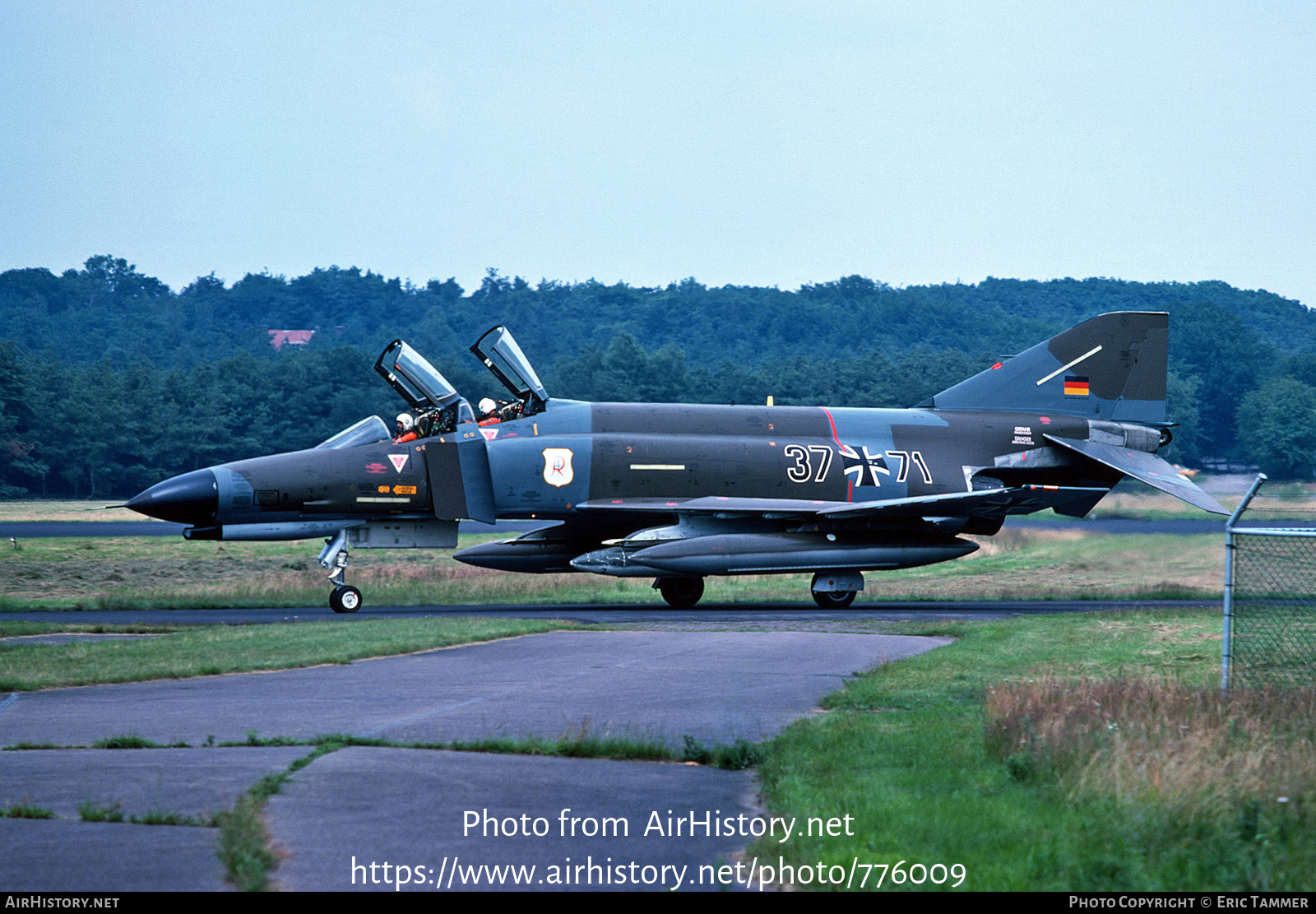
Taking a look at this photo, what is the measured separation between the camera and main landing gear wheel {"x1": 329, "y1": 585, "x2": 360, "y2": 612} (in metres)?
20.4

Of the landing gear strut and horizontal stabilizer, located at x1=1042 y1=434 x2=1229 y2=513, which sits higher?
horizontal stabilizer, located at x1=1042 y1=434 x2=1229 y2=513

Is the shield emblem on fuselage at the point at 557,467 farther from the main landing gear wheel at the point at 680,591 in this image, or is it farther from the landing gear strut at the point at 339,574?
the landing gear strut at the point at 339,574

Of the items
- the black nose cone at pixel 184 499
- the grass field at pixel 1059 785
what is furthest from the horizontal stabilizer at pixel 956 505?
the grass field at pixel 1059 785

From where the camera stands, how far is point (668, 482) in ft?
73.2

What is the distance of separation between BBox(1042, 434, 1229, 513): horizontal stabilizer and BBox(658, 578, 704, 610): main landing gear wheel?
7490 mm

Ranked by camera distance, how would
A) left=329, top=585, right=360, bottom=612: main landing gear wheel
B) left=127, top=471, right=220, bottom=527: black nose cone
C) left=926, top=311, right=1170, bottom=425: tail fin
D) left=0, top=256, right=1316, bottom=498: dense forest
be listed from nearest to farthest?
left=127, top=471, right=220, bottom=527: black nose cone, left=329, top=585, right=360, bottom=612: main landing gear wheel, left=926, top=311, right=1170, bottom=425: tail fin, left=0, top=256, right=1316, bottom=498: dense forest

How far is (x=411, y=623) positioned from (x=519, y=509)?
4.50 m

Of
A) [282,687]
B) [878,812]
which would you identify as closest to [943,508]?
[282,687]

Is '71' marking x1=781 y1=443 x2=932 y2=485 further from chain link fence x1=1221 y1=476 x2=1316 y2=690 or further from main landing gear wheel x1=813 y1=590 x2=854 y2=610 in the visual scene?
chain link fence x1=1221 y1=476 x2=1316 y2=690

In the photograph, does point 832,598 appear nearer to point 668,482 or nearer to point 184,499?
point 668,482

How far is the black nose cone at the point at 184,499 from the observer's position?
775 inches

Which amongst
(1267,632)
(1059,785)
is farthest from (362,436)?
(1059,785)

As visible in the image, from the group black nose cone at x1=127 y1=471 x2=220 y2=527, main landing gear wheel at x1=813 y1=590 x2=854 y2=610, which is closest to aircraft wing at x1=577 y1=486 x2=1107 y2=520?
main landing gear wheel at x1=813 y1=590 x2=854 y2=610

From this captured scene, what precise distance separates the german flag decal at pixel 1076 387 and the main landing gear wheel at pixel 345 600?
14.1 metres
